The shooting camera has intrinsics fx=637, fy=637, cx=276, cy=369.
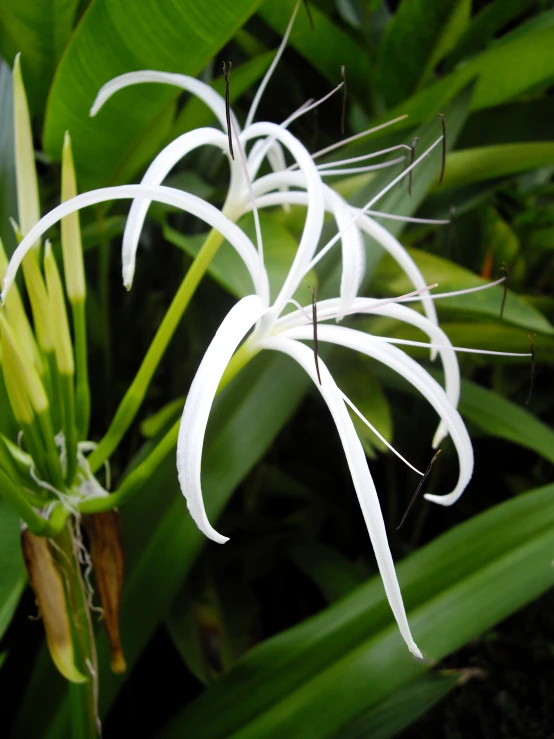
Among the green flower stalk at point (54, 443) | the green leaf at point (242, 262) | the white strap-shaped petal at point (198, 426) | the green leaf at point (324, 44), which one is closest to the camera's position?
the white strap-shaped petal at point (198, 426)

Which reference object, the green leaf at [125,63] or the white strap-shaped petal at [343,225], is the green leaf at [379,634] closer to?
the white strap-shaped petal at [343,225]

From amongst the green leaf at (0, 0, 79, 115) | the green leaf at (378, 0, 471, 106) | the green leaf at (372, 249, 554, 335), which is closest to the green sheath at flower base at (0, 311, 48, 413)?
the green leaf at (0, 0, 79, 115)

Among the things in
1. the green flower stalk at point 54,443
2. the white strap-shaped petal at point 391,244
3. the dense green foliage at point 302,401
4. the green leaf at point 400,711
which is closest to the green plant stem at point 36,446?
the green flower stalk at point 54,443

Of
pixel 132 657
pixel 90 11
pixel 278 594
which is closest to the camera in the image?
pixel 90 11

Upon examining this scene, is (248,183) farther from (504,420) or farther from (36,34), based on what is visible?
(504,420)

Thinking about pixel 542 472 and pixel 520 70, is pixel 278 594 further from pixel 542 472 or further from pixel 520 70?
pixel 520 70

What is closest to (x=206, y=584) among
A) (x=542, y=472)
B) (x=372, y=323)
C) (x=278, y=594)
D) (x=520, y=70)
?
(x=278, y=594)

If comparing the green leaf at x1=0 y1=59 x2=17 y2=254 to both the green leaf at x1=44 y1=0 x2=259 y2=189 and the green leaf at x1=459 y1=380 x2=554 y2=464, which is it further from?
the green leaf at x1=459 y1=380 x2=554 y2=464
